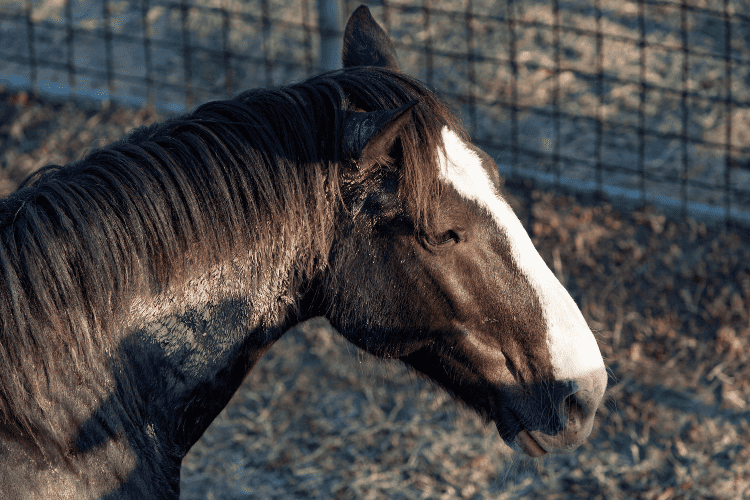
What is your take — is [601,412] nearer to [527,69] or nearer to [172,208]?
[172,208]

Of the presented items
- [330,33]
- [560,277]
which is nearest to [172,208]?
[330,33]

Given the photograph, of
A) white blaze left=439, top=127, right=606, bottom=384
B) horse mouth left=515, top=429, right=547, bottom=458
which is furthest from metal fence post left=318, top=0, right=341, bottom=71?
horse mouth left=515, top=429, right=547, bottom=458

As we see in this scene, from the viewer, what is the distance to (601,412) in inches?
142

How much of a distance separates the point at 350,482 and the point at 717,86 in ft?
13.7

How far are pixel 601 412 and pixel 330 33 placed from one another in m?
2.64

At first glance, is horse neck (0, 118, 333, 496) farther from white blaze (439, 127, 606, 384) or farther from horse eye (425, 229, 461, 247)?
white blaze (439, 127, 606, 384)

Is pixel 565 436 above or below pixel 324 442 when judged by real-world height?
above

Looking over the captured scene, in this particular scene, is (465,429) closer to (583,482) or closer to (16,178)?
(583,482)

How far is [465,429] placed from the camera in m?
3.79

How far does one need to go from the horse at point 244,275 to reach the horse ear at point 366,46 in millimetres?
313

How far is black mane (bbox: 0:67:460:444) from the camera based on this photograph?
1.75m

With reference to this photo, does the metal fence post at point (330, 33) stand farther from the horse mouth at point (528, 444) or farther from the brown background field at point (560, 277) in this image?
the horse mouth at point (528, 444)

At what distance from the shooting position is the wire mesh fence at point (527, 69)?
522cm

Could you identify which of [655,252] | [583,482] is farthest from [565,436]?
[655,252]
